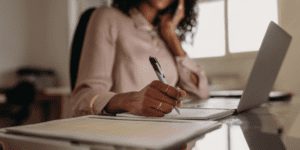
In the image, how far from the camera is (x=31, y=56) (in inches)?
177

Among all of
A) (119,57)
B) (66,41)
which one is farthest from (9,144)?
(66,41)

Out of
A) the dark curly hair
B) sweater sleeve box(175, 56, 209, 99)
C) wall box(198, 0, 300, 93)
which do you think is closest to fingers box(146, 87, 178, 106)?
sweater sleeve box(175, 56, 209, 99)

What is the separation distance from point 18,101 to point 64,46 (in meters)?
1.11

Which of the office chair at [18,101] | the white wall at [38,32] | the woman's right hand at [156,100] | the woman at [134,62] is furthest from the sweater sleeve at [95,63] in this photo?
the white wall at [38,32]

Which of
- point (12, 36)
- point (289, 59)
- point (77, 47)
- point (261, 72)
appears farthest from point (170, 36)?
point (12, 36)

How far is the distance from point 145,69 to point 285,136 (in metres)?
0.71

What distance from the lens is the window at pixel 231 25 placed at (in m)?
3.20

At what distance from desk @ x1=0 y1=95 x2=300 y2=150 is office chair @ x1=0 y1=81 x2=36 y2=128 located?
9.87 feet

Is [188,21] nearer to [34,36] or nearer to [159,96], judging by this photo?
[159,96]

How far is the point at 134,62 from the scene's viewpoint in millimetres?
1233

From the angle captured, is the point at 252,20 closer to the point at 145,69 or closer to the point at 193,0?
the point at 193,0

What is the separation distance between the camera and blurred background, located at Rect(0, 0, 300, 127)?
115 inches

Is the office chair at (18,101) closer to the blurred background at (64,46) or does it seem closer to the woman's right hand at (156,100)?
the blurred background at (64,46)

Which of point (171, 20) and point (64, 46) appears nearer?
point (171, 20)
